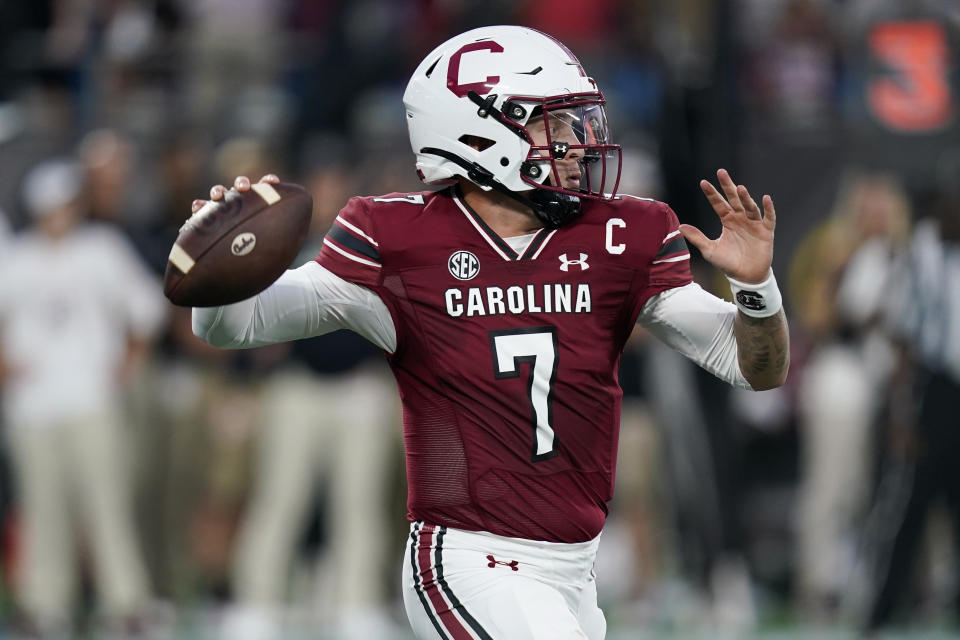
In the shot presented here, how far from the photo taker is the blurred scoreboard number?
920cm

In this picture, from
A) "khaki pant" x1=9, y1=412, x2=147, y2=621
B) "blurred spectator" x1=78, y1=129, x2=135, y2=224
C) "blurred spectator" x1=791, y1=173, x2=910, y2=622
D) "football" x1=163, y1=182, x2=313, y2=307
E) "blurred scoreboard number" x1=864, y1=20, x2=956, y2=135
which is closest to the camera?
"football" x1=163, y1=182, x2=313, y2=307

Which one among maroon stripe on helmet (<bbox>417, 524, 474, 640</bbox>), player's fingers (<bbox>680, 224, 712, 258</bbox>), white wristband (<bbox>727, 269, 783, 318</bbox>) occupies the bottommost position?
maroon stripe on helmet (<bbox>417, 524, 474, 640</bbox>)

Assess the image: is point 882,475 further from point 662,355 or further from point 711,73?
point 711,73

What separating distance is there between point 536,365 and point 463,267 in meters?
0.27

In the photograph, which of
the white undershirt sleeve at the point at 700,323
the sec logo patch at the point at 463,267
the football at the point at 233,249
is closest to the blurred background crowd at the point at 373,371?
the white undershirt sleeve at the point at 700,323

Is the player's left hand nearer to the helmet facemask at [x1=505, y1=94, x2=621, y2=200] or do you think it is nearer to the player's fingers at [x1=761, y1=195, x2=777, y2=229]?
the player's fingers at [x1=761, y1=195, x2=777, y2=229]

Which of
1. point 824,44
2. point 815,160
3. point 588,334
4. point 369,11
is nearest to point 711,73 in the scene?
point 815,160

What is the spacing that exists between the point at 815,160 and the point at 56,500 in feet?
14.9

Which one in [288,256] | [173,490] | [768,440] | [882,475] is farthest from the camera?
[768,440]

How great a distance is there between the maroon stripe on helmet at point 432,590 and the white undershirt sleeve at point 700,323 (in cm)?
72

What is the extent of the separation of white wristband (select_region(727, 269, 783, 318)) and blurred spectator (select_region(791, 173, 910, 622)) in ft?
15.0

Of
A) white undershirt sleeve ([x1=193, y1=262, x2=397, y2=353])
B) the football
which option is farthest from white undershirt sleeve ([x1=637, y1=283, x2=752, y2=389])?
the football

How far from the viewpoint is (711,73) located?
864 cm

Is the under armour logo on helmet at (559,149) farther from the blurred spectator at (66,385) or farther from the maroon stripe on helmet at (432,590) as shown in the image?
the blurred spectator at (66,385)
